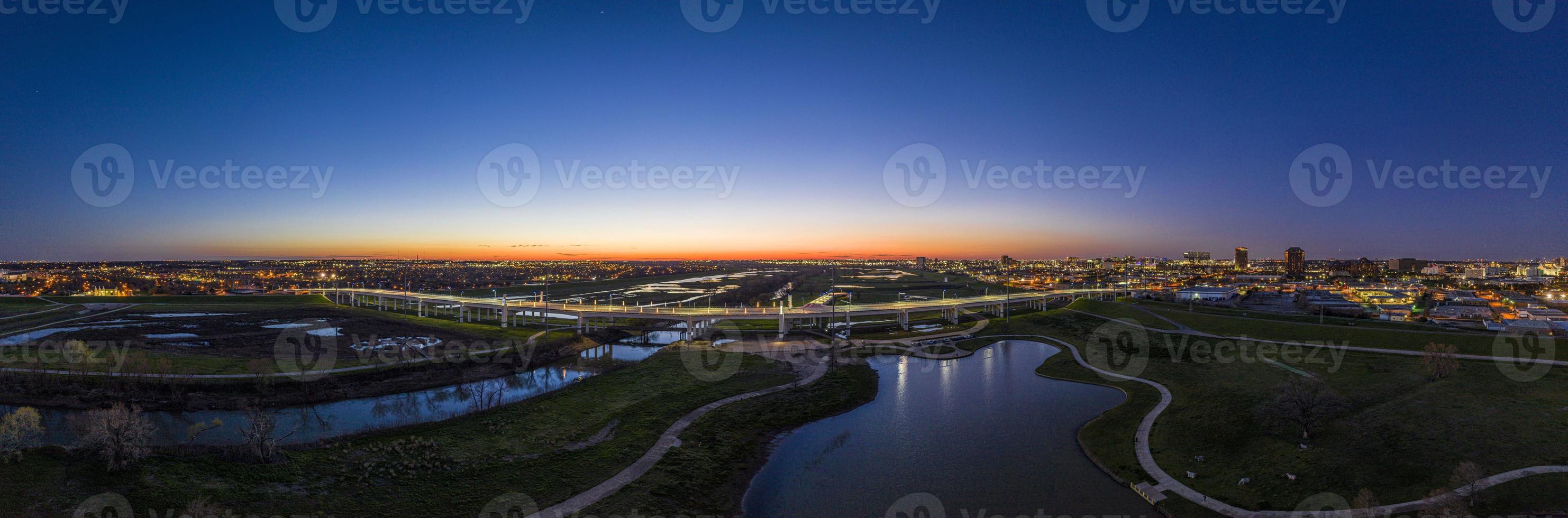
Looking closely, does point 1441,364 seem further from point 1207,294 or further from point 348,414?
point 1207,294

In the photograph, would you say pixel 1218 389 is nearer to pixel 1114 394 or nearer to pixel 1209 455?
pixel 1114 394

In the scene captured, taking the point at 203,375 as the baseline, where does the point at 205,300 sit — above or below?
above

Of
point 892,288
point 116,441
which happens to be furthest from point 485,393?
point 892,288

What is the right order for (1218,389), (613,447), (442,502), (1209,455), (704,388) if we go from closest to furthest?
1. (442,502)
2. (1209,455)
3. (613,447)
4. (1218,389)
5. (704,388)

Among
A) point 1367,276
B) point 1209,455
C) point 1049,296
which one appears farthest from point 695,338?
point 1367,276

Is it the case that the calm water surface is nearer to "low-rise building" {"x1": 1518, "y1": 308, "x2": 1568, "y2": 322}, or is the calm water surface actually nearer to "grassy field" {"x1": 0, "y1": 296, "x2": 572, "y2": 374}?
"grassy field" {"x1": 0, "y1": 296, "x2": 572, "y2": 374}

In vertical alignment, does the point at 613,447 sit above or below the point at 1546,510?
below
